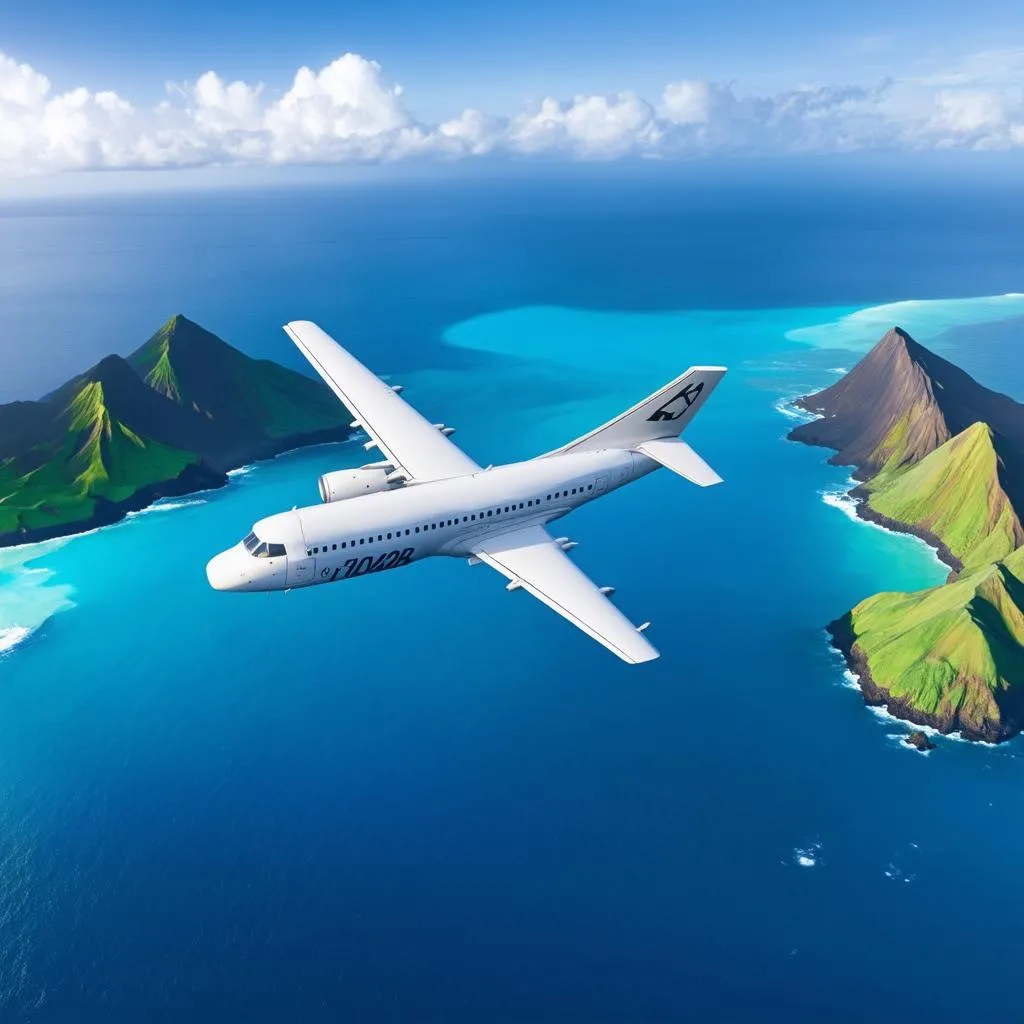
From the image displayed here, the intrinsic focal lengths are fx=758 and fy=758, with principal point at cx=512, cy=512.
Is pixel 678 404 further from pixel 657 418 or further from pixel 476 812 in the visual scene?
pixel 476 812

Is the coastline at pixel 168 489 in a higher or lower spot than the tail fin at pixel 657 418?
lower

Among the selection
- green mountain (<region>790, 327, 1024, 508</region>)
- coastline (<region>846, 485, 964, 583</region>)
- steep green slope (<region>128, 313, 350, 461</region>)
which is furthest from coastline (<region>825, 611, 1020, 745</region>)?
steep green slope (<region>128, 313, 350, 461</region>)

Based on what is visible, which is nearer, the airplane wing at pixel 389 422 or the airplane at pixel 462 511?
the airplane at pixel 462 511

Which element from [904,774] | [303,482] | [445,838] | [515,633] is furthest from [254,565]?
[303,482]

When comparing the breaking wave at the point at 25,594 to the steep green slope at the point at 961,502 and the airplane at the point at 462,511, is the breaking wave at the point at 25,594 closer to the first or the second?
the airplane at the point at 462,511

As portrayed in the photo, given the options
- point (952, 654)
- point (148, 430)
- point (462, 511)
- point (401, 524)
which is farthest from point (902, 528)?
point (148, 430)

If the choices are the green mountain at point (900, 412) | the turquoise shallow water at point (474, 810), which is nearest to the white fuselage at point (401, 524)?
the turquoise shallow water at point (474, 810)

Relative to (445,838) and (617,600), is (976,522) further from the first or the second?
(445,838)
